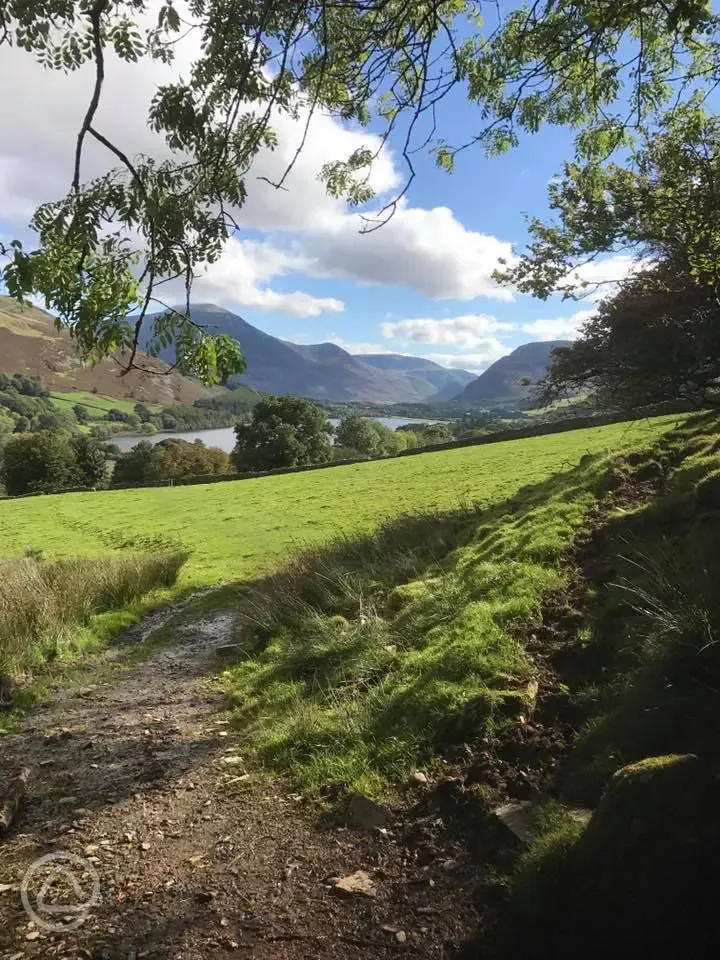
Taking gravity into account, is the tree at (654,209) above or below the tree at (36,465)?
above

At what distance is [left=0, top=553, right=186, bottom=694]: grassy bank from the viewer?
9.55 metres

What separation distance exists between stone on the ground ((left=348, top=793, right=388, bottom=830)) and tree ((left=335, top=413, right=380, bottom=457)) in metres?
81.8

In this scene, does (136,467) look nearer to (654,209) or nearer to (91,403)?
(654,209)

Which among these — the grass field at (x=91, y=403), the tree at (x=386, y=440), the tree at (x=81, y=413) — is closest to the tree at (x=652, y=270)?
the tree at (x=386, y=440)

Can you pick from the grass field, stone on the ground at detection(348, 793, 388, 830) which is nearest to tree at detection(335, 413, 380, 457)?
stone on the ground at detection(348, 793, 388, 830)

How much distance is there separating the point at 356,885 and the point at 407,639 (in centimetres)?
361

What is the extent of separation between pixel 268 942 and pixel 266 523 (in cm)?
2064

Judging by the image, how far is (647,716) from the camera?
13.0 ft

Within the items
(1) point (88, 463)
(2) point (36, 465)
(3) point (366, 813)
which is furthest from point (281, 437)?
(3) point (366, 813)

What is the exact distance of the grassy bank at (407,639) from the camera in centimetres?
517

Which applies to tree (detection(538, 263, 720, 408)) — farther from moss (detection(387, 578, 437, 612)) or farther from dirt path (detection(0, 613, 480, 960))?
dirt path (detection(0, 613, 480, 960))

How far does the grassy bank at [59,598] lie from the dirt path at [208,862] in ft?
11.1

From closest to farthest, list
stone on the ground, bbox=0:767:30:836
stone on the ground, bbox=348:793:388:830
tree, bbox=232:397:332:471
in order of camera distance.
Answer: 1. stone on the ground, bbox=348:793:388:830
2. stone on the ground, bbox=0:767:30:836
3. tree, bbox=232:397:332:471

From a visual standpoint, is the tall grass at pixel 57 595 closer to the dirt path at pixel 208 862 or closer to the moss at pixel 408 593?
the dirt path at pixel 208 862
